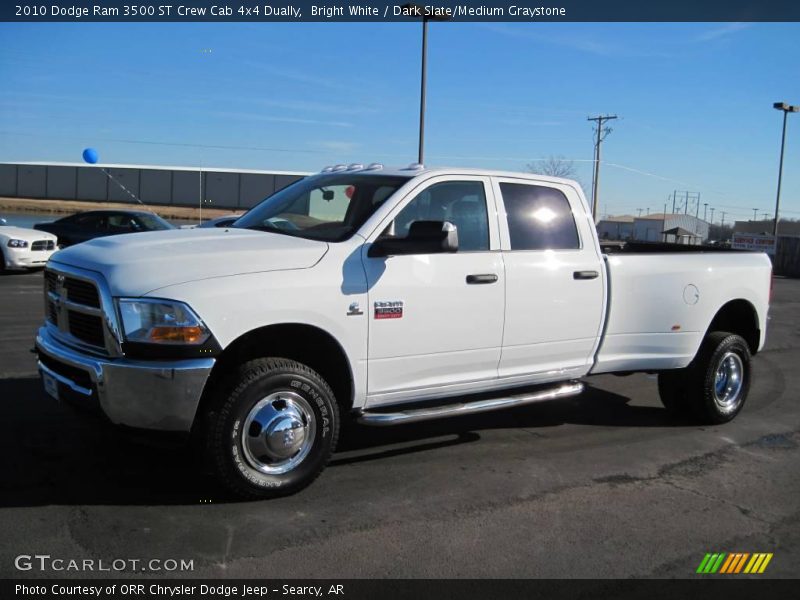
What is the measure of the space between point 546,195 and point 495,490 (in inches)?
92.3

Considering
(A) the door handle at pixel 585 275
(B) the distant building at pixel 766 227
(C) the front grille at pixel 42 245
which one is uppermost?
(B) the distant building at pixel 766 227

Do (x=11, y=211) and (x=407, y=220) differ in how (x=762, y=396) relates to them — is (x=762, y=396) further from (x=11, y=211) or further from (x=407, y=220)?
(x=11, y=211)

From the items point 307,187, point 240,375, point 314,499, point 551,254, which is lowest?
point 314,499

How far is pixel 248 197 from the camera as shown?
1258 inches

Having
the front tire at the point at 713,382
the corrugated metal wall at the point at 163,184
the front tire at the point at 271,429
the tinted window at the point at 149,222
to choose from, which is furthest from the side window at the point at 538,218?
the corrugated metal wall at the point at 163,184

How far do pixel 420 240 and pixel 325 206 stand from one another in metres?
1.02

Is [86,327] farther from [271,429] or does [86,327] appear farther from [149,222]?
[149,222]

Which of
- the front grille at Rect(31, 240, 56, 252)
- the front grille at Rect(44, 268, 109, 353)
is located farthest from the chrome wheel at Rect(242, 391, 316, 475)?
the front grille at Rect(31, 240, 56, 252)

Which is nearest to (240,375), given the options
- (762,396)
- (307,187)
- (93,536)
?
(93,536)

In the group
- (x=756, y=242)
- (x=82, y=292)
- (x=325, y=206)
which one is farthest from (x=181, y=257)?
(x=756, y=242)

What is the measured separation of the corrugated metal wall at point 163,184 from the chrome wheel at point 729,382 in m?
23.3

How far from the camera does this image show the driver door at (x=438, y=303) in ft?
15.2

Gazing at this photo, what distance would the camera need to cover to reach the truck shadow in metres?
4.28

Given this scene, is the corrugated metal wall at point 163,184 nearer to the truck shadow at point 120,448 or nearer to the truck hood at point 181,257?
the truck shadow at point 120,448
